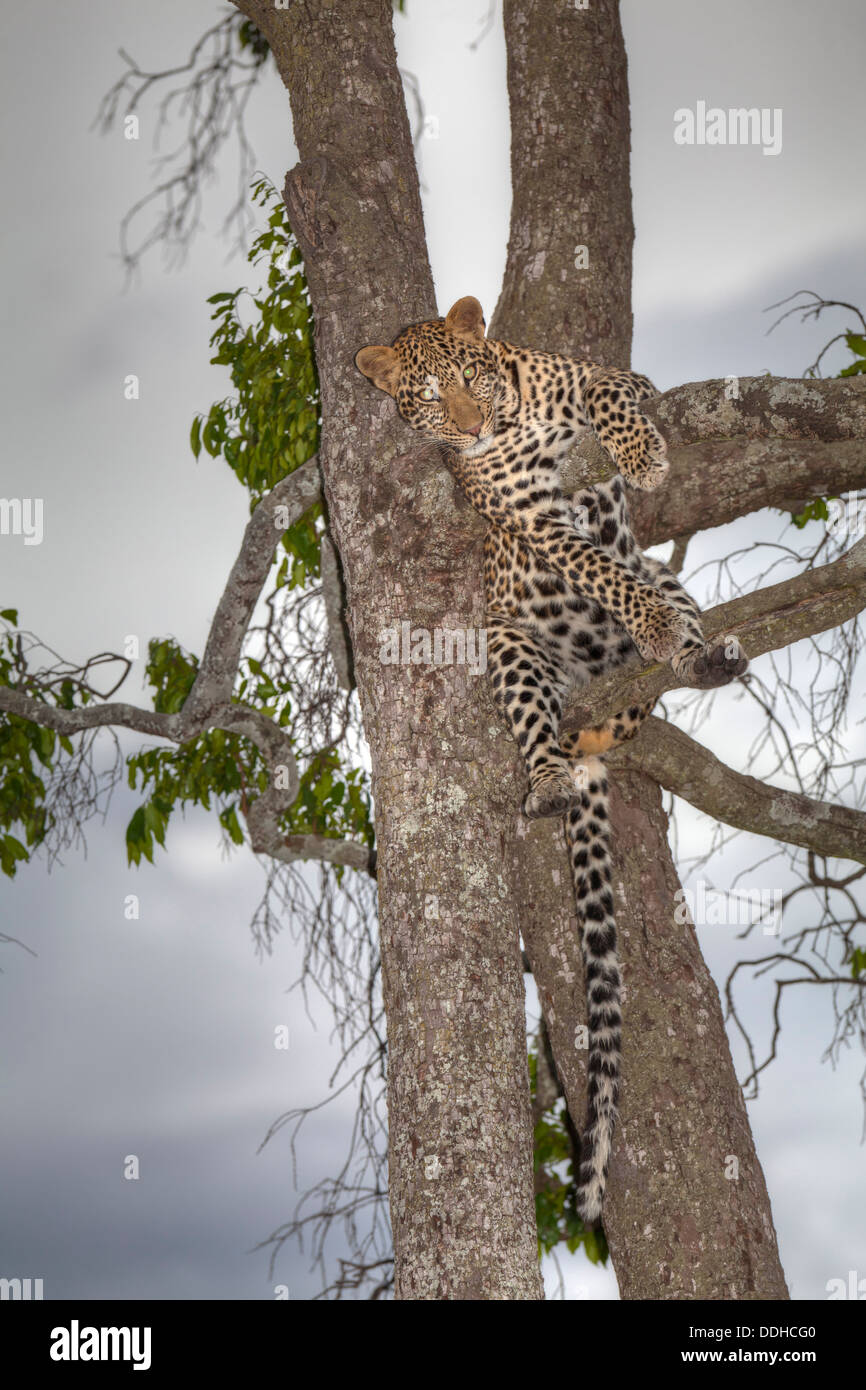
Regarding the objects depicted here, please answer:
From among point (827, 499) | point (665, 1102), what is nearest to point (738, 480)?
point (827, 499)

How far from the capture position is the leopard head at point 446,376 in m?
4.05

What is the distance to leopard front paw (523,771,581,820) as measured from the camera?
3.80 m

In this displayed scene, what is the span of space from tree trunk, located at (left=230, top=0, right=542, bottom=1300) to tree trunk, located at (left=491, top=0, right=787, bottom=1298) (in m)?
0.91

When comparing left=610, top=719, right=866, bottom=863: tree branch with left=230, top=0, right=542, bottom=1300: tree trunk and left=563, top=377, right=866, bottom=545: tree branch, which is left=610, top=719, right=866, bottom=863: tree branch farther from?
left=230, top=0, right=542, bottom=1300: tree trunk

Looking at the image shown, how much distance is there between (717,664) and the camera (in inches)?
141

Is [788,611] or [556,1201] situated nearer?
[788,611]

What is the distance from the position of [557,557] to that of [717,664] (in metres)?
0.71

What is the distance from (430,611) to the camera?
3949 mm

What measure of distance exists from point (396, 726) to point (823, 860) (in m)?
2.91

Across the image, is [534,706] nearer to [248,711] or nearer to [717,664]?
[717,664]

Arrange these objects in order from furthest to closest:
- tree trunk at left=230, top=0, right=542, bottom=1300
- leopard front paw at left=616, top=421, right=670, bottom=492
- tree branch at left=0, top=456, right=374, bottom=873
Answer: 1. tree branch at left=0, top=456, right=374, bottom=873
2. leopard front paw at left=616, top=421, right=670, bottom=492
3. tree trunk at left=230, top=0, right=542, bottom=1300

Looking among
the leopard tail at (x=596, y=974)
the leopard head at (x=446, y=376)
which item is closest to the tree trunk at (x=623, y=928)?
the leopard tail at (x=596, y=974)

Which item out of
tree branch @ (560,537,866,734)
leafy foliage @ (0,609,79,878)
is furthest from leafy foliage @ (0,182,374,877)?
tree branch @ (560,537,866,734)

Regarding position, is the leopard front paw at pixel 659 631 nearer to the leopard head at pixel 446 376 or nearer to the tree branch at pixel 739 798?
the leopard head at pixel 446 376
